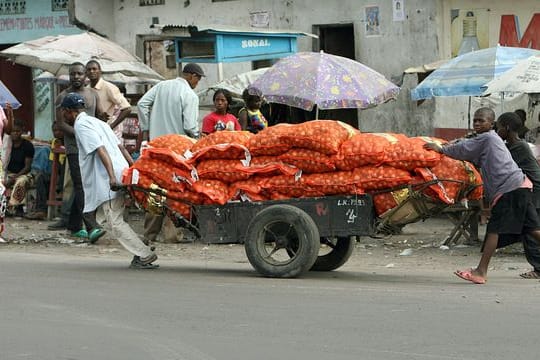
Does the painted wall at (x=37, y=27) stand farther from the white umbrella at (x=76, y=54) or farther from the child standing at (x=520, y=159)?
the child standing at (x=520, y=159)

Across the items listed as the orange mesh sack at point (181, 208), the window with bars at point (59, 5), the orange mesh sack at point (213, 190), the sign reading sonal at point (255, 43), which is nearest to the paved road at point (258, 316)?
the orange mesh sack at point (181, 208)

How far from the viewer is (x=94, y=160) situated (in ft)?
34.9

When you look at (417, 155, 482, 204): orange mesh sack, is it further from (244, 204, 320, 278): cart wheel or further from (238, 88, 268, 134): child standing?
(238, 88, 268, 134): child standing

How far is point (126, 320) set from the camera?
8070 mm

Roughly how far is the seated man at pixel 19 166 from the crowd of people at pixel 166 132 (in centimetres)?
193

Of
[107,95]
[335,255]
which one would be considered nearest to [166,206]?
[335,255]

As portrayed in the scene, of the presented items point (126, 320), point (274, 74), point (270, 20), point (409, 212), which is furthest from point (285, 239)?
point (270, 20)

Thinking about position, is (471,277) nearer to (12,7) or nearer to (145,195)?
(145,195)

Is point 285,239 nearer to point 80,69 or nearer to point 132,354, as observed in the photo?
point 132,354

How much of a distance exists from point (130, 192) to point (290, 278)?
1748 mm

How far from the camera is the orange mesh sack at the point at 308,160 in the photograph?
9.68m

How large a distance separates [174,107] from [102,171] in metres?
2.76

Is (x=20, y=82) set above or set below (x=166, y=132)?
above

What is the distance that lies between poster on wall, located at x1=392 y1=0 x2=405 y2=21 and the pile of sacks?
26.9 feet
